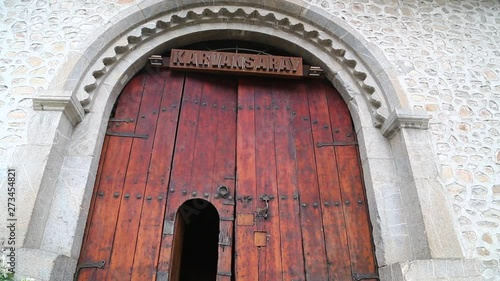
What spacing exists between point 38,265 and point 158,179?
1.06 m

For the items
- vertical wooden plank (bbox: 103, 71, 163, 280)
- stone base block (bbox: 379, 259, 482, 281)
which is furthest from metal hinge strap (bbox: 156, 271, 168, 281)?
stone base block (bbox: 379, 259, 482, 281)

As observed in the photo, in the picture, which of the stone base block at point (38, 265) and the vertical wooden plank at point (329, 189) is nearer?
the stone base block at point (38, 265)

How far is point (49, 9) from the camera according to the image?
11.2ft

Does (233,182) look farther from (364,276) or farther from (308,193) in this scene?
(364,276)

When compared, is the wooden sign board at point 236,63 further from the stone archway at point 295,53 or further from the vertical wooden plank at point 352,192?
the vertical wooden plank at point 352,192

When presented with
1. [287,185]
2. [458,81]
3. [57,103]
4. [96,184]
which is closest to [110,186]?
[96,184]

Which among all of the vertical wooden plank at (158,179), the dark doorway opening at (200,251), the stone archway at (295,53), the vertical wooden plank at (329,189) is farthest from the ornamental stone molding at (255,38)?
the dark doorway opening at (200,251)

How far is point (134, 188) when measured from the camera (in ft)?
9.85

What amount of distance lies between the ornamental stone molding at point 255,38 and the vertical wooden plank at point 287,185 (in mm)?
493

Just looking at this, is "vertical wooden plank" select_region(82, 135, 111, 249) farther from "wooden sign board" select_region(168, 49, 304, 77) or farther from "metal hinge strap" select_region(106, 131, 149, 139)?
"wooden sign board" select_region(168, 49, 304, 77)

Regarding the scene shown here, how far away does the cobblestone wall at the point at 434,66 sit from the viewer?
2816mm

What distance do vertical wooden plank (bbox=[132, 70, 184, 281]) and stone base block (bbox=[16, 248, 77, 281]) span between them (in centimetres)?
55

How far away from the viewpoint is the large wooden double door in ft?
9.18

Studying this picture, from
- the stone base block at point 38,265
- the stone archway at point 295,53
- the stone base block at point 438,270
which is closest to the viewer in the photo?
the stone base block at point 38,265
